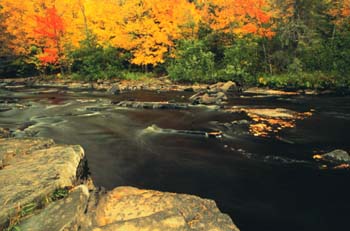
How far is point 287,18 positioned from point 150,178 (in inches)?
831

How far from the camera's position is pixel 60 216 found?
4.05 meters

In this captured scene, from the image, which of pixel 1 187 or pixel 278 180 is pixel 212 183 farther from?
pixel 1 187

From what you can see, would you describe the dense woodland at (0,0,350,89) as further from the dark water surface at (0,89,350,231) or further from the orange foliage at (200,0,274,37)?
the dark water surface at (0,89,350,231)

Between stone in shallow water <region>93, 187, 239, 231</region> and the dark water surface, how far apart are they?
127 centimetres

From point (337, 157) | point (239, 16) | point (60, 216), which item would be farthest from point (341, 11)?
point (60, 216)

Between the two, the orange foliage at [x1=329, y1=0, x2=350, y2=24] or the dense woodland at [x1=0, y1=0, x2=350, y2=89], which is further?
the orange foliage at [x1=329, y1=0, x2=350, y2=24]

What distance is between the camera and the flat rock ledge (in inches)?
156

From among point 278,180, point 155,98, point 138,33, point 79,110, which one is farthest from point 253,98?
point 138,33

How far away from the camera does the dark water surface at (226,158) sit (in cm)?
605

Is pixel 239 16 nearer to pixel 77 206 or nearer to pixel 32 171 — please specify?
pixel 32 171

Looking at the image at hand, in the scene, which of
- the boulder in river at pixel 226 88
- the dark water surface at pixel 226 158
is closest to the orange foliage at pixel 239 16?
the boulder in river at pixel 226 88

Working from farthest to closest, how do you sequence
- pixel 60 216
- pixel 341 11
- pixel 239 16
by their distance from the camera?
pixel 239 16 < pixel 341 11 < pixel 60 216

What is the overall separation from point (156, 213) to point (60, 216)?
1316 mm

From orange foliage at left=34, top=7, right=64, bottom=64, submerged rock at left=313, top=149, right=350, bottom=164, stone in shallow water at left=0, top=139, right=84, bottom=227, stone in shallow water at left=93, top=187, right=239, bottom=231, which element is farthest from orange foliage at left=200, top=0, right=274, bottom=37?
stone in shallow water at left=93, top=187, right=239, bottom=231
